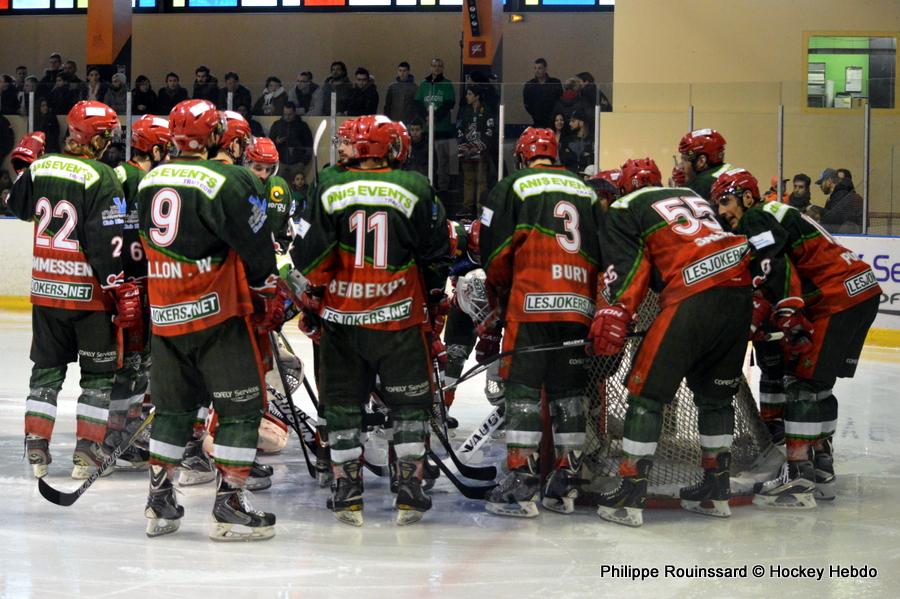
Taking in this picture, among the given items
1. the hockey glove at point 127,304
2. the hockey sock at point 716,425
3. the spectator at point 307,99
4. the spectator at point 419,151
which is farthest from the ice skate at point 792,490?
the spectator at point 307,99

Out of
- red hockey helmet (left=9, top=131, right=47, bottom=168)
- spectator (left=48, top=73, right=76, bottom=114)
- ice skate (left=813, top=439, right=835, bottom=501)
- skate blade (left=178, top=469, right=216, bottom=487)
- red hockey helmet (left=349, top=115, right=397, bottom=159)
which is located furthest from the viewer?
spectator (left=48, top=73, right=76, bottom=114)

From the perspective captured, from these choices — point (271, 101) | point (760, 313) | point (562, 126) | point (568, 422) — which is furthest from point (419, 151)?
point (568, 422)

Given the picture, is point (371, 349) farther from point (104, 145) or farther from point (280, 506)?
point (104, 145)

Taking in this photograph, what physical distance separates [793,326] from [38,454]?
10.6 feet

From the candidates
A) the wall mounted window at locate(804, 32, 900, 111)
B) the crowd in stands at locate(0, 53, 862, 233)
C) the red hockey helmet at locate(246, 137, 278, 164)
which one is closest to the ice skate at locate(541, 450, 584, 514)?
the red hockey helmet at locate(246, 137, 278, 164)

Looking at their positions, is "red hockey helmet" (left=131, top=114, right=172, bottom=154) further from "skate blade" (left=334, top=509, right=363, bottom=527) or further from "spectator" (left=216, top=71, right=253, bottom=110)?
"spectator" (left=216, top=71, right=253, bottom=110)

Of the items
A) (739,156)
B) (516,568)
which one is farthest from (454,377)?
(739,156)

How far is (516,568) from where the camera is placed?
4.24m

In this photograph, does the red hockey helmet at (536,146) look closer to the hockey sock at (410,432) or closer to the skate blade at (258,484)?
the hockey sock at (410,432)

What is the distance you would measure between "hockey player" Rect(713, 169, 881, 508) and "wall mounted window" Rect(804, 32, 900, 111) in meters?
8.35

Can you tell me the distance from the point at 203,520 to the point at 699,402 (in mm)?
1966

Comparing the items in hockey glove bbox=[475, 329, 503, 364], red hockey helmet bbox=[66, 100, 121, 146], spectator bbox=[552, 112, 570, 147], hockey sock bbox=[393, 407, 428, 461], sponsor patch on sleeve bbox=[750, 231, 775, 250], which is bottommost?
hockey sock bbox=[393, 407, 428, 461]

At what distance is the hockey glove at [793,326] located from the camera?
5.12m

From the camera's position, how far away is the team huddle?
4.45m
